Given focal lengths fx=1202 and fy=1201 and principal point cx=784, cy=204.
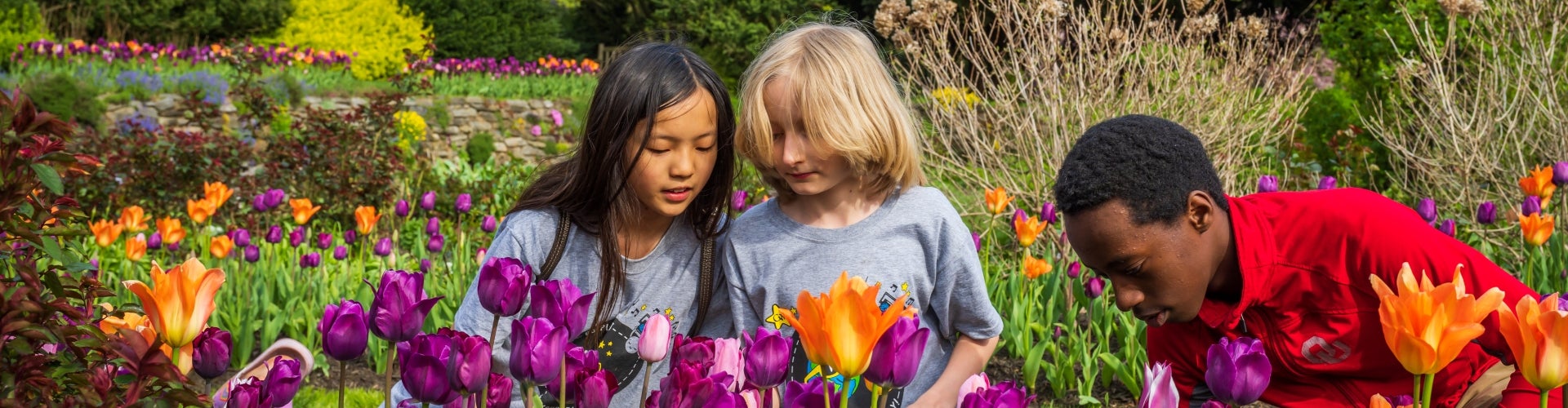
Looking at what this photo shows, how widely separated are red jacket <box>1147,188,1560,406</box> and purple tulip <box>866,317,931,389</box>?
3.01 feet

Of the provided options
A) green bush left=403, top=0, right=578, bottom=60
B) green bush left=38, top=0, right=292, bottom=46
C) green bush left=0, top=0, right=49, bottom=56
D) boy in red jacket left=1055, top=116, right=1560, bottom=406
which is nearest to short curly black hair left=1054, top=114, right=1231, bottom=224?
boy in red jacket left=1055, top=116, right=1560, bottom=406

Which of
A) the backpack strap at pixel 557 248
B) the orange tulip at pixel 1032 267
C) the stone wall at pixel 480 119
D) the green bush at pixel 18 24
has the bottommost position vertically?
the stone wall at pixel 480 119

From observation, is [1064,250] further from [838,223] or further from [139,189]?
[139,189]

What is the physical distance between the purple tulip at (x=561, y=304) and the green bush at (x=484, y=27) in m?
18.2

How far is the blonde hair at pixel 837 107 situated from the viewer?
7.06ft

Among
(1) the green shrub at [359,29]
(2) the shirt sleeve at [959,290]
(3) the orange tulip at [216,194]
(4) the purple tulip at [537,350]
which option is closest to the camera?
(4) the purple tulip at [537,350]

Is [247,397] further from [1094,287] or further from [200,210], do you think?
[200,210]

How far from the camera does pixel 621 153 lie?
7.15 feet

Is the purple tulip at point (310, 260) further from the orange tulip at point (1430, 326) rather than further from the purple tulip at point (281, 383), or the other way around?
the orange tulip at point (1430, 326)

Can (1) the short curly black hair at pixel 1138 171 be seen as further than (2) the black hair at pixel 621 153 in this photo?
No

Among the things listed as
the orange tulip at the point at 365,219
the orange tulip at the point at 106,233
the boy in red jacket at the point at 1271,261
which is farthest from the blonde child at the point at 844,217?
the orange tulip at the point at 106,233

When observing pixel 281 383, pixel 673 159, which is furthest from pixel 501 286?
pixel 673 159

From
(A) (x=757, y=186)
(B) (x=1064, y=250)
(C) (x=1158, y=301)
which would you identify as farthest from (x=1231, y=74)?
(C) (x=1158, y=301)

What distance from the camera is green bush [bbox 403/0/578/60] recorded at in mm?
19172
